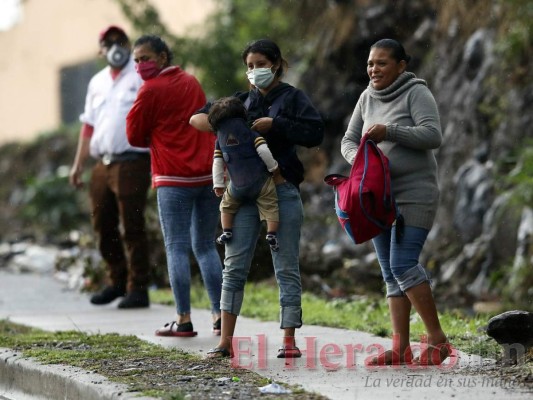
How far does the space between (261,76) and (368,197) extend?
107 centimetres

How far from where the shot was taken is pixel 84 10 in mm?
30062

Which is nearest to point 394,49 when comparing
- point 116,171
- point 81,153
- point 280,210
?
point 280,210

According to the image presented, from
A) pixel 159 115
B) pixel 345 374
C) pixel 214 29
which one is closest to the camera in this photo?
pixel 345 374

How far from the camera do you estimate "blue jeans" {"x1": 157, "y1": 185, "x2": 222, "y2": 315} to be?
809cm

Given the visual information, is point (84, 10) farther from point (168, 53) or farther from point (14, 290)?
point (168, 53)

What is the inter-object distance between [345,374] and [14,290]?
7.82 metres

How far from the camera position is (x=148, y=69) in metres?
8.33

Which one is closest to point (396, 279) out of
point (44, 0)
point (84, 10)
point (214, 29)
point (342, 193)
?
point (342, 193)

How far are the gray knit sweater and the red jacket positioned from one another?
1915 mm

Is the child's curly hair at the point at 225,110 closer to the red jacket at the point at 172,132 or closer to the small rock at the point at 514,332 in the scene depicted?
the red jacket at the point at 172,132

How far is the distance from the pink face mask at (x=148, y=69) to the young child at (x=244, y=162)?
1576 millimetres

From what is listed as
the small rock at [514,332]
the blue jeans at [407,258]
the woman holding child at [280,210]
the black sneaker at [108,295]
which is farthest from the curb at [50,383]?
the black sneaker at [108,295]

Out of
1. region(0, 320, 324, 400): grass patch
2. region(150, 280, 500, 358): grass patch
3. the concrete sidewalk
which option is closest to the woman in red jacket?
the concrete sidewalk

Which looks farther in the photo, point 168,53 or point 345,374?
point 168,53
